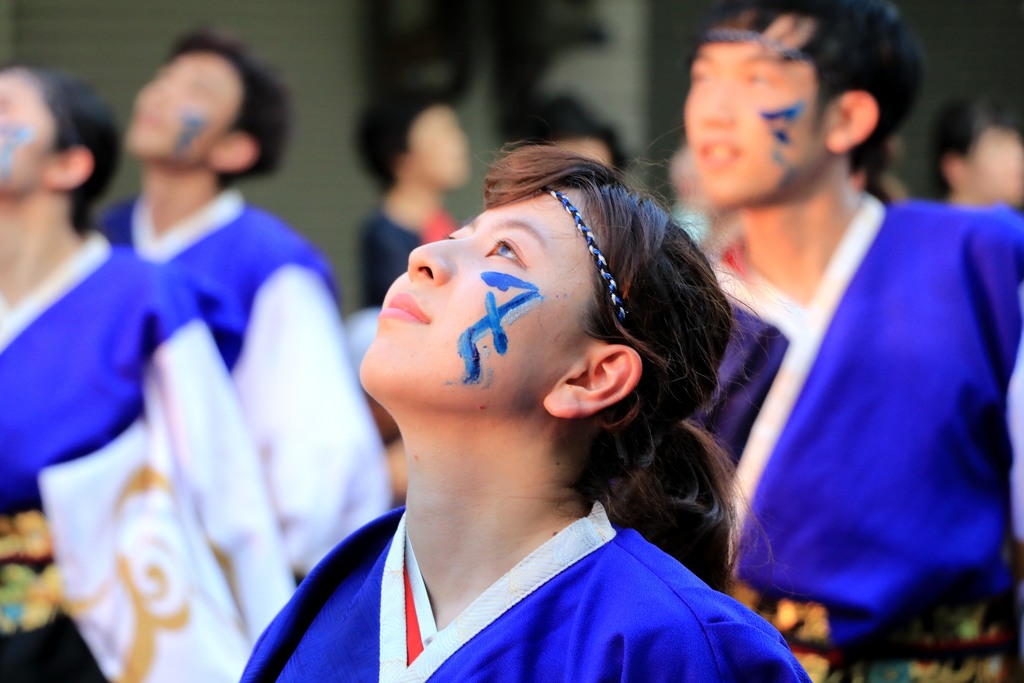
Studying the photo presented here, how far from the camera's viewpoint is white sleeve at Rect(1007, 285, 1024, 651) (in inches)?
91.4

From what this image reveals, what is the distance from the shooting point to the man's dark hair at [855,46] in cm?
260

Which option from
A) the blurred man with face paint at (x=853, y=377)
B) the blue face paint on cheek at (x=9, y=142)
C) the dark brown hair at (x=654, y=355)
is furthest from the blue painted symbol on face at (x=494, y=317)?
the blue face paint on cheek at (x=9, y=142)

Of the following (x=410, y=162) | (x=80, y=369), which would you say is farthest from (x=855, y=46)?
(x=410, y=162)

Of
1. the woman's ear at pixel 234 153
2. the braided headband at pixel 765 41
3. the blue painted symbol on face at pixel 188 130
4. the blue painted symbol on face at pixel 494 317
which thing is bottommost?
the woman's ear at pixel 234 153

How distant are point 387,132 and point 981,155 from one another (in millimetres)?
2521

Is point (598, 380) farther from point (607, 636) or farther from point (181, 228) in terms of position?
point (181, 228)

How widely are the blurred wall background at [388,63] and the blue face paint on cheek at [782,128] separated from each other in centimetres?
376

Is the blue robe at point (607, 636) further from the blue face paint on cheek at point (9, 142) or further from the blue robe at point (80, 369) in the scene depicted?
the blue face paint on cheek at point (9, 142)

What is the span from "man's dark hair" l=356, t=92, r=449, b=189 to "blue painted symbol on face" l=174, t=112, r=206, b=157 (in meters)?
1.68

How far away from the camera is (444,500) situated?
160cm

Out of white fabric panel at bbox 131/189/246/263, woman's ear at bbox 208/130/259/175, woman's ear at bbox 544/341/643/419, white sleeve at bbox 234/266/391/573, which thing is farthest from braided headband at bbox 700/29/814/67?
woman's ear at bbox 208/130/259/175

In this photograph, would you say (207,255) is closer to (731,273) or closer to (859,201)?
(859,201)

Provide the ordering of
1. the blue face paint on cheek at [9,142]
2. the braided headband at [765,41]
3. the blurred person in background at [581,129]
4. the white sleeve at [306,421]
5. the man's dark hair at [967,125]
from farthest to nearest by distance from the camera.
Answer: the blurred person in background at [581,129] → the man's dark hair at [967,125] → the white sleeve at [306,421] → the blue face paint on cheek at [9,142] → the braided headband at [765,41]

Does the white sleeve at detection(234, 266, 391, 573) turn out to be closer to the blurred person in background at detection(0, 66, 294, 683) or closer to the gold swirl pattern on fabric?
the blurred person in background at detection(0, 66, 294, 683)
